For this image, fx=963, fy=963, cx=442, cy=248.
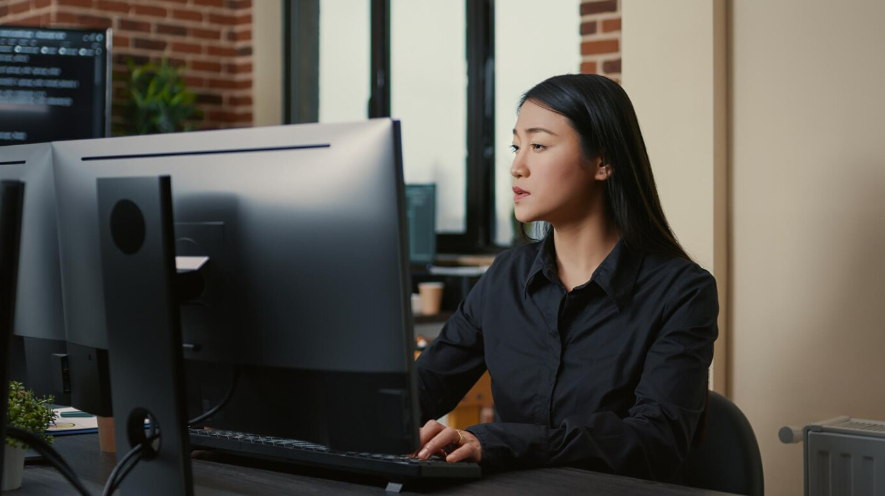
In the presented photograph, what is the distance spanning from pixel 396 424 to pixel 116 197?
0.39 m

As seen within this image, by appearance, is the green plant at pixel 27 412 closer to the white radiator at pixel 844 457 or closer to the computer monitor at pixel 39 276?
the computer monitor at pixel 39 276

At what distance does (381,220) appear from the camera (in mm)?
981

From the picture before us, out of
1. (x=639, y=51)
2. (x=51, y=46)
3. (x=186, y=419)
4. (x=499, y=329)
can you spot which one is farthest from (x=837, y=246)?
(x=51, y=46)

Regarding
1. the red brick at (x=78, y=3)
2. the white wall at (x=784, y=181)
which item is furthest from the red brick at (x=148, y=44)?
the white wall at (x=784, y=181)

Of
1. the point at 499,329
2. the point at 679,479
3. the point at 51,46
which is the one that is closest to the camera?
the point at 679,479

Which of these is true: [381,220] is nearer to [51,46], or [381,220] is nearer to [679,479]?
[679,479]

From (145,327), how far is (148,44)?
373 centimetres

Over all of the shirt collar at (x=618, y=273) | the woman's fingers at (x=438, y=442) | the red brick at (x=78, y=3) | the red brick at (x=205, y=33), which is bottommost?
the woman's fingers at (x=438, y=442)

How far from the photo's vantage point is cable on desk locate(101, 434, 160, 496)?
1.06m

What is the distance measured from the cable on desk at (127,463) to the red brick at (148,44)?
146 inches

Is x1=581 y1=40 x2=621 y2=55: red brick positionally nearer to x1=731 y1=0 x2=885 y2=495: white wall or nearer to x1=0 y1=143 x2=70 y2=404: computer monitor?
x1=731 y1=0 x2=885 y2=495: white wall

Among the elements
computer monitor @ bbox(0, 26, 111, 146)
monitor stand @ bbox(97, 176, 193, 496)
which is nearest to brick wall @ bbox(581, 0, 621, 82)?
computer monitor @ bbox(0, 26, 111, 146)

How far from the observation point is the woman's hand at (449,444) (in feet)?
4.41

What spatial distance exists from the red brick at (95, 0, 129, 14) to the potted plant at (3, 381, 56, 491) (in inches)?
133
